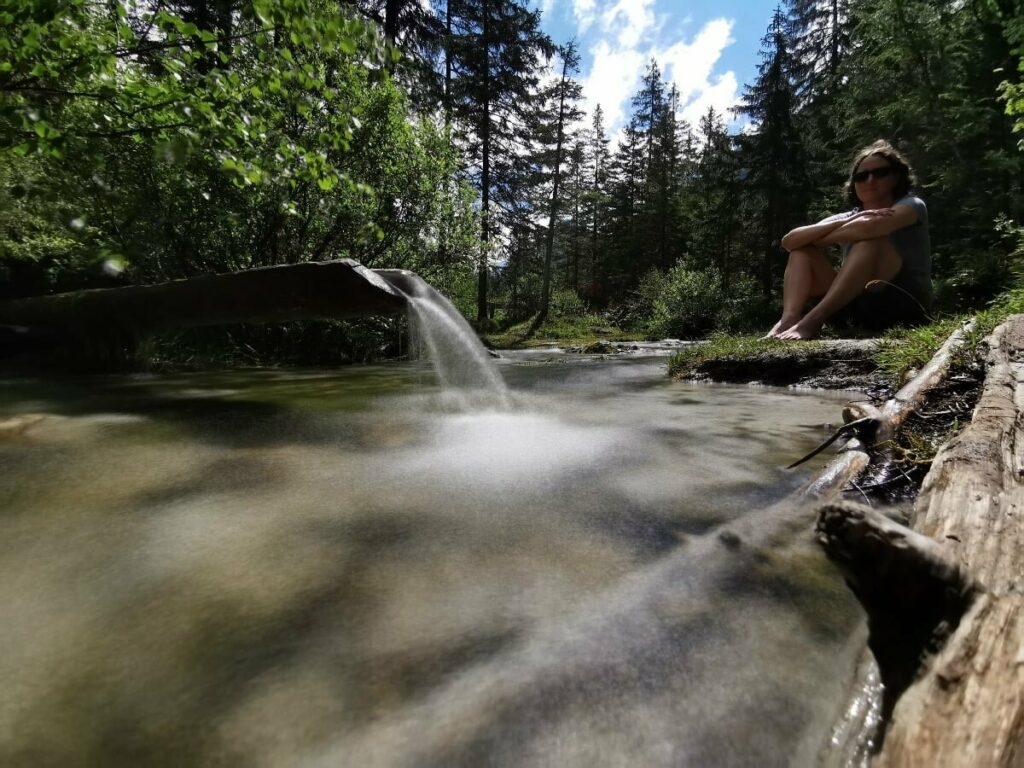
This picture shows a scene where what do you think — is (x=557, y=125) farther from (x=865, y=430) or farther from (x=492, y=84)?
(x=865, y=430)

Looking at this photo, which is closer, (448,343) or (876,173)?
(448,343)

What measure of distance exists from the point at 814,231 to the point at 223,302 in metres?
6.90

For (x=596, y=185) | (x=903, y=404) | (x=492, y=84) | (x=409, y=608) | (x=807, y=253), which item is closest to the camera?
(x=409, y=608)

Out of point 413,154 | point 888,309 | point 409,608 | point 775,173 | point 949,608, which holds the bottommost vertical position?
point 409,608

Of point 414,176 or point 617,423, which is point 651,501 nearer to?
point 617,423

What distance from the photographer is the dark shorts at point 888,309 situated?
6111mm

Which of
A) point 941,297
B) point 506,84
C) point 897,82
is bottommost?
point 941,297

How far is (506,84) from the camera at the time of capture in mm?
21500

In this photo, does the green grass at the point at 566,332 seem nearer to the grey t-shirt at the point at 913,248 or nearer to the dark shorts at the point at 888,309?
the dark shorts at the point at 888,309

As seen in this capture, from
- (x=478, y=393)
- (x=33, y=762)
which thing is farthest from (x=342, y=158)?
(x=33, y=762)

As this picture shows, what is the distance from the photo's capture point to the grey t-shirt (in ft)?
18.8

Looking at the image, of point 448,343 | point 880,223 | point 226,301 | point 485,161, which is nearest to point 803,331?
point 880,223

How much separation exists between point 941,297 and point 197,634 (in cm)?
1477

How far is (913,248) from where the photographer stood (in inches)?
227
